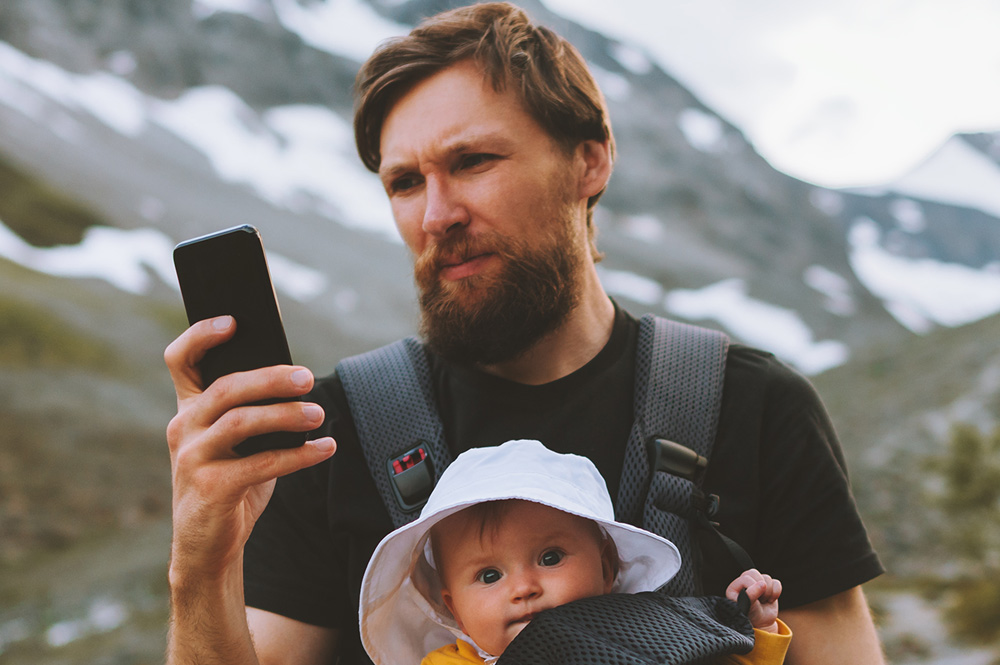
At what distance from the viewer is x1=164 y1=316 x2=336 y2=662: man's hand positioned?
4.32 feet

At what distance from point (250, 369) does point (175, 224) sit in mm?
21397

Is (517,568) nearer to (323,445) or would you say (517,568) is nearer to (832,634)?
(323,445)

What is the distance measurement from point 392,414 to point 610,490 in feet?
1.97

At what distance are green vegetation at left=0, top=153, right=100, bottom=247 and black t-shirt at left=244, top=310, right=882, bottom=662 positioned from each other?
19.1 metres

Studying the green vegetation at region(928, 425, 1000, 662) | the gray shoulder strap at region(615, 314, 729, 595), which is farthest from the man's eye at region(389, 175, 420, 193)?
the green vegetation at region(928, 425, 1000, 662)

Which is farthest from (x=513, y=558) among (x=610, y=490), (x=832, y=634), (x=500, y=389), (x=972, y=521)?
(x=972, y=521)

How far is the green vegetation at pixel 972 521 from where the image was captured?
8.30m

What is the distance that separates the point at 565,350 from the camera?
7.04ft

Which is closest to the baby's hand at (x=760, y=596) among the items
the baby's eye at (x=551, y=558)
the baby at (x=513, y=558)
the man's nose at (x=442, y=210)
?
the baby at (x=513, y=558)

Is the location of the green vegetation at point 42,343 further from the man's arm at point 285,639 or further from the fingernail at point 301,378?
the fingernail at point 301,378

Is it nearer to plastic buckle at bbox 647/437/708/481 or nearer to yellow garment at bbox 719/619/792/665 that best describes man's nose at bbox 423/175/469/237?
plastic buckle at bbox 647/437/708/481

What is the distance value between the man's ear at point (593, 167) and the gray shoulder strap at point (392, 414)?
0.85m

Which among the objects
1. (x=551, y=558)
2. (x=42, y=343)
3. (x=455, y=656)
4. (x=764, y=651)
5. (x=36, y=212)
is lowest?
(x=42, y=343)

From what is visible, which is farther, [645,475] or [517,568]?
[645,475]
